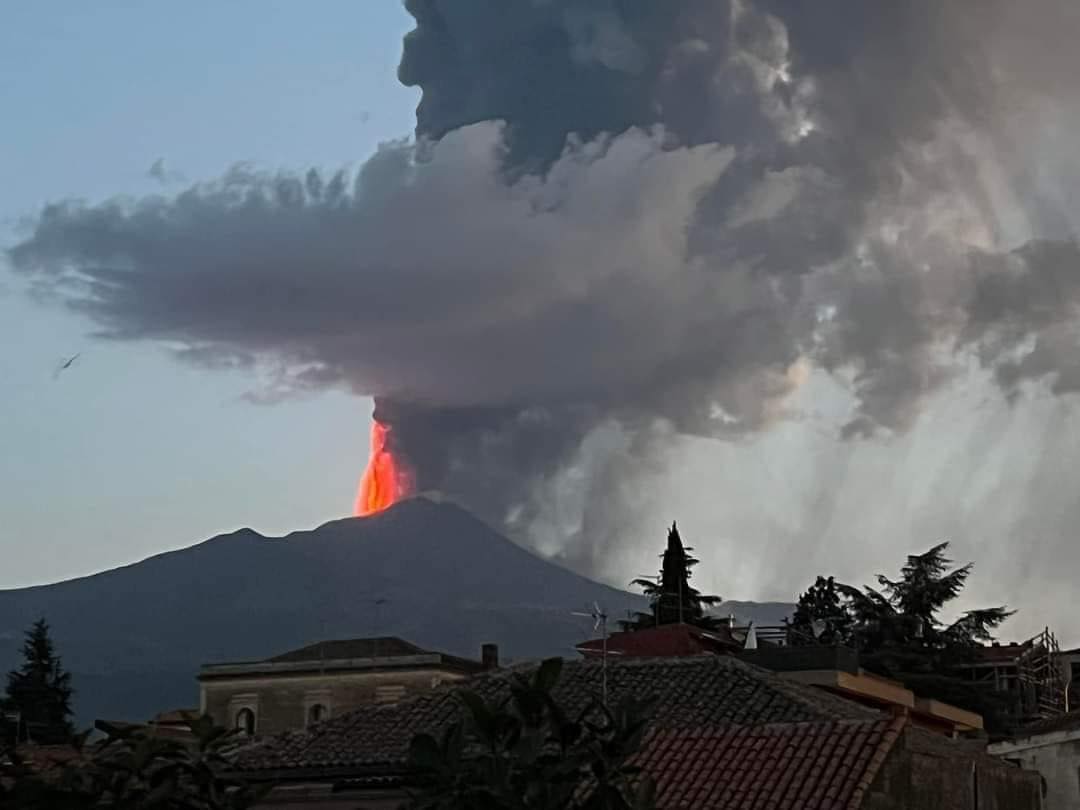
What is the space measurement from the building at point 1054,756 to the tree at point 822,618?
28345 mm

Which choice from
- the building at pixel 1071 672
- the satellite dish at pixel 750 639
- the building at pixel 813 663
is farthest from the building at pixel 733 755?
the building at pixel 1071 672

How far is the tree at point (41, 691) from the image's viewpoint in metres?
72.9

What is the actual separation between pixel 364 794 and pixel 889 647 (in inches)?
1868

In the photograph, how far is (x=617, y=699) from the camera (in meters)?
29.1

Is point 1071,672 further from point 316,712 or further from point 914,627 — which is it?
point 316,712

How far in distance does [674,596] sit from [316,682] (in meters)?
19.9

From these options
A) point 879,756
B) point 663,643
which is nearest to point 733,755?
point 879,756

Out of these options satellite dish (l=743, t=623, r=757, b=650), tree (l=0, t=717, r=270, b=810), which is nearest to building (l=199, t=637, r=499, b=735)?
satellite dish (l=743, t=623, r=757, b=650)

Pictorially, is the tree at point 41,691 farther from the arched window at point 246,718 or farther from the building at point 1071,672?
the building at point 1071,672

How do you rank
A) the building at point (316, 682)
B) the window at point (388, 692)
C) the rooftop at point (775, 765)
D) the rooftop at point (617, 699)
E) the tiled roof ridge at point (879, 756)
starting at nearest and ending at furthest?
1. the tiled roof ridge at point (879, 756)
2. the rooftop at point (775, 765)
3. the rooftop at point (617, 699)
4. the window at point (388, 692)
5. the building at point (316, 682)

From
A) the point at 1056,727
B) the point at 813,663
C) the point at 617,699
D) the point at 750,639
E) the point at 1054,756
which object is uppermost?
the point at 750,639

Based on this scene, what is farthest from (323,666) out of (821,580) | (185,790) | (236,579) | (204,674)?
(236,579)

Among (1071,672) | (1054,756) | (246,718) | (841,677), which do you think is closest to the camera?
(1054,756)

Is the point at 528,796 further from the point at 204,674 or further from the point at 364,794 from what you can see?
the point at 204,674
